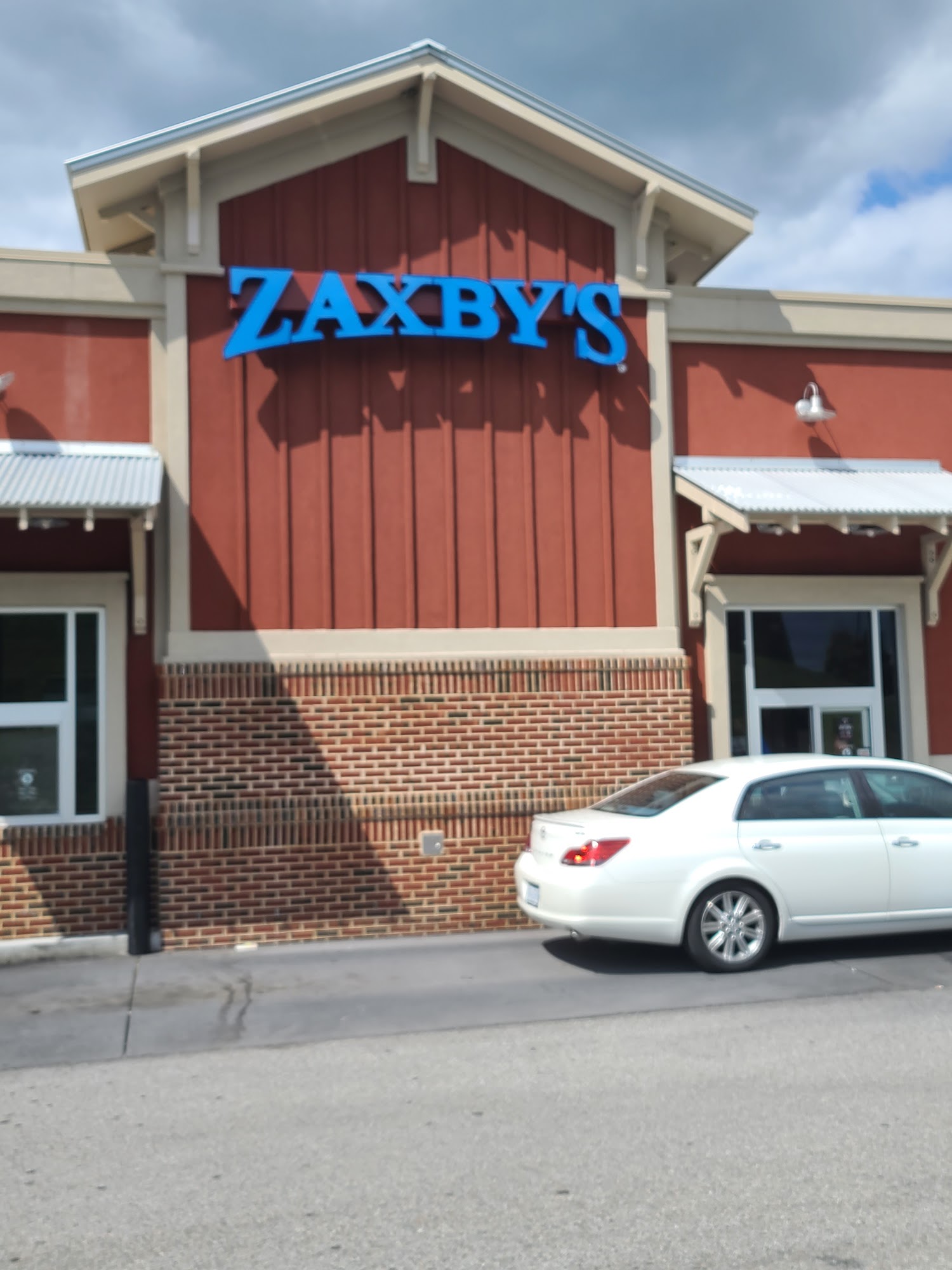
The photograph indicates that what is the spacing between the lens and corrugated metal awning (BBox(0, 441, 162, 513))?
993cm

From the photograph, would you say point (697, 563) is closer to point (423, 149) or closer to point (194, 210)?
point (423, 149)

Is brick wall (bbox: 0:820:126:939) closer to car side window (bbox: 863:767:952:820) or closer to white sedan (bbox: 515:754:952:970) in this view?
white sedan (bbox: 515:754:952:970)

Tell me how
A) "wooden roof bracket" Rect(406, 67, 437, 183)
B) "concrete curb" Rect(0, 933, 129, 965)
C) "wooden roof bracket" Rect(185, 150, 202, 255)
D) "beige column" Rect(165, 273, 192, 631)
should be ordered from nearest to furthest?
1. "concrete curb" Rect(0, 933, 129, 965)
2. "beige column" Rect(165, 273, 192, 631)
3. "wooden roof bracket" Rect(185, 150, 202, 255)
4. "wooden roof bracket" Rect(406, 67, 437, 183)

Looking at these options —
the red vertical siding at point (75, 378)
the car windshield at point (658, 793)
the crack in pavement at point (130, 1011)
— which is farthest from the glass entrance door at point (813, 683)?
the red vertical siding at point (75, 378)

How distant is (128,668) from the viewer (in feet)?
36.3

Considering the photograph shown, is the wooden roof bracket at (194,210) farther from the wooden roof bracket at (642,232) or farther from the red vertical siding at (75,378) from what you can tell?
the wooden roof bracket at (642,232)

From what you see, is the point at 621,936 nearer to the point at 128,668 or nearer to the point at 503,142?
the point at 128,668

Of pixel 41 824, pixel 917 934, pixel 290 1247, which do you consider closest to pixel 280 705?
pixel 41 824

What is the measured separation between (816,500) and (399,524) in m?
3.91

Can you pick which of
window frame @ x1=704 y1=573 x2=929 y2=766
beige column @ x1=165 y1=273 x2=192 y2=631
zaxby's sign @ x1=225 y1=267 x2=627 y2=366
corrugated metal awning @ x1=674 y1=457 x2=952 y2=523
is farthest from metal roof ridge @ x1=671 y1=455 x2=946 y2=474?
beige column @ x1=165 y1=273 x2=192 y2=631

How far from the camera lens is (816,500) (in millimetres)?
11680

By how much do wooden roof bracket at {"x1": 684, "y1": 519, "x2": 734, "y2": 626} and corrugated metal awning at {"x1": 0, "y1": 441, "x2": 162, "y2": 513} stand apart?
5098 millimetres

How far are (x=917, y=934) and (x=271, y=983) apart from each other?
524cm

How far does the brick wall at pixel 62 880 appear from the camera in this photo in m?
10.6
